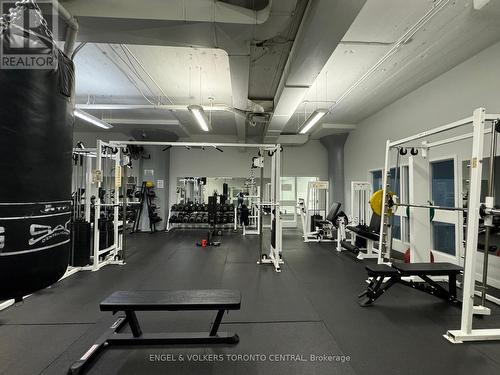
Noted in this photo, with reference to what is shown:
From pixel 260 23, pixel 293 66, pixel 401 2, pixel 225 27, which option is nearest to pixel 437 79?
pixel 401 2

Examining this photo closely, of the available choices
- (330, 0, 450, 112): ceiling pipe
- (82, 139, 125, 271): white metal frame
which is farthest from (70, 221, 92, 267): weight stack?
(330, 0, 450, 112): ceiling pipe

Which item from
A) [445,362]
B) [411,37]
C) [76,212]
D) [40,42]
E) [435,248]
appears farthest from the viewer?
[435,248]

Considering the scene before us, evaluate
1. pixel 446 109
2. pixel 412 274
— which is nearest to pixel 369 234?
pixel 412 274

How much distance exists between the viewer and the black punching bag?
0.89 metres

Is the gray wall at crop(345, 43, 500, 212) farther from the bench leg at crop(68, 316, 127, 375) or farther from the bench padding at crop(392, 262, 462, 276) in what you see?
the bench leg at crop(68, 316, 127, 375)

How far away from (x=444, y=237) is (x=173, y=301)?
194 inches

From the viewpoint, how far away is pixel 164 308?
1945 mm

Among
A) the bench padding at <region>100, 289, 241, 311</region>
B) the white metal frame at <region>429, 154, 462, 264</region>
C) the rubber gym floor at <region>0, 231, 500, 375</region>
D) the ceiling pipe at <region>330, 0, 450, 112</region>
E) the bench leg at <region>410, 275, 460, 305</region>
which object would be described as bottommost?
the rubber gym floor at <region>0, 231, 500, 375</region>

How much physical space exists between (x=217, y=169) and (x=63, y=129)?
7.46m

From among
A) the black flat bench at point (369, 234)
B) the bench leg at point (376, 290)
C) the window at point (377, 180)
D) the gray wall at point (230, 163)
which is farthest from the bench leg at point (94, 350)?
the gray wall at point (230, 163)

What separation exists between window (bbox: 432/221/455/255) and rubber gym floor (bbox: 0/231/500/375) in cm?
181

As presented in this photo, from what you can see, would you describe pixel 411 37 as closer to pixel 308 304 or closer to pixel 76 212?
pixel 308 304

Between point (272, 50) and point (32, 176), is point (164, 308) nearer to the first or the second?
point (32, 176)

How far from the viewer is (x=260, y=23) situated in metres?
2.47
